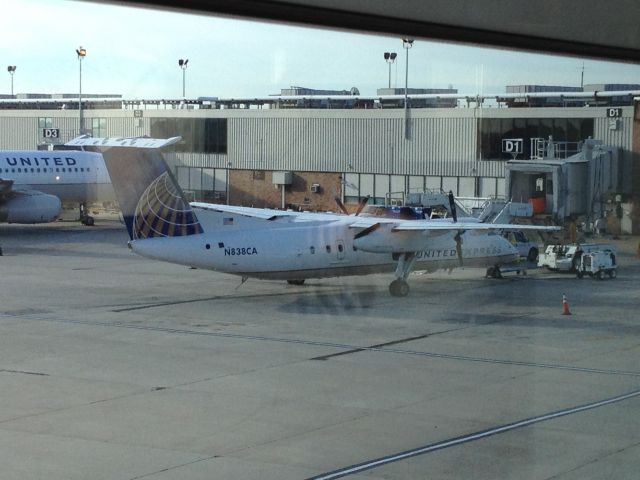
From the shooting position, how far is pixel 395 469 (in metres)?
8.99

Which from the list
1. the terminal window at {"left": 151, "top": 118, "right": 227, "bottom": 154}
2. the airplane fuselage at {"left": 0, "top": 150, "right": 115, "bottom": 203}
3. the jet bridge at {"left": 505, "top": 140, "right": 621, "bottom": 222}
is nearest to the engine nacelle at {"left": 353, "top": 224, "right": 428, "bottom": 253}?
the jet bridge at {"left": 505, "top": 140, "right": 621, "bottom": 222}

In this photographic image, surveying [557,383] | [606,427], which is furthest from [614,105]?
[557,383]

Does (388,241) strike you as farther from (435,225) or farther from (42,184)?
(42,184)

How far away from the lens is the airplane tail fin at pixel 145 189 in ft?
47.9

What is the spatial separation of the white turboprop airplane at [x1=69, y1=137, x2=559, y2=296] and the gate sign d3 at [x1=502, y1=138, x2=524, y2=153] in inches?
271

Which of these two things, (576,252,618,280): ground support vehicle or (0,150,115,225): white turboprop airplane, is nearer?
(576,252,618,280): ground support vehicle

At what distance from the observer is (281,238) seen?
791 inches

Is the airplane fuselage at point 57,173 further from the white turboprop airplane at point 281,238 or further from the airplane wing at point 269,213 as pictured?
the airplane wing at point 269,213

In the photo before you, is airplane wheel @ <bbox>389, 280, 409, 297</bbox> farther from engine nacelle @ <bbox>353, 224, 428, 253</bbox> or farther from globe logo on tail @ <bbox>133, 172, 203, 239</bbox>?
globe logo on tail @ <bbox>133, 172, 203, 239</bbox>

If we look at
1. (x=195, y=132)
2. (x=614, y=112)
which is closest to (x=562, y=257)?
(x=614, y=112)

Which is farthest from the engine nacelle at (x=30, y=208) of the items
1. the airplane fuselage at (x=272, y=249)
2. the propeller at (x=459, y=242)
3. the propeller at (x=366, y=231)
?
the propeller at (x=459, y=242)

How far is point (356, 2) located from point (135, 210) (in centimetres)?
1451

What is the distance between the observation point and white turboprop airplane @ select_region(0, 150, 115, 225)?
27828 millimetres

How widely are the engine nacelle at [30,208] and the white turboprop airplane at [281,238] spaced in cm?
1006
